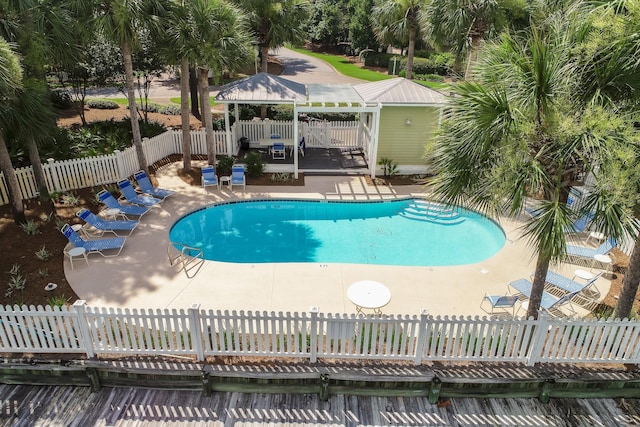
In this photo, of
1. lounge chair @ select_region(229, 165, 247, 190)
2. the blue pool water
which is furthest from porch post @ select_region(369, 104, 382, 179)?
lounge chair @ select_region(229, 165, 247, 190)

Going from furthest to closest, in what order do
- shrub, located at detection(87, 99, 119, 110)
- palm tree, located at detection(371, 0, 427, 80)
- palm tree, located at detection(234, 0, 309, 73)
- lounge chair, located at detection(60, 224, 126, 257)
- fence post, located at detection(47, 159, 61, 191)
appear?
shrub, located at detection(87, 99, 119, 110) < palm tree, located at detection(371, 0, 427, 80) < palm tree, located at detection(234, 0, 309, 73) < fence post, located at detection(47, 159, 61, 191) < lounge chair, located at detection(60, 224, 126, 257)

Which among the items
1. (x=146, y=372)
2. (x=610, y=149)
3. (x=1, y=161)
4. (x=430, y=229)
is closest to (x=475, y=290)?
(x=430, y=229)

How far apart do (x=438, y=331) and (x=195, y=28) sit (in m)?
11.7

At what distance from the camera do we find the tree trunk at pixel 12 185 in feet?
35.4

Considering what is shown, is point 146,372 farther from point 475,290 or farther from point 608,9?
point 608,9

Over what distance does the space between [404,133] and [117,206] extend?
10572mm

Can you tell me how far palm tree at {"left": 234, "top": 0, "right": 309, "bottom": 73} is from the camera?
19344mm

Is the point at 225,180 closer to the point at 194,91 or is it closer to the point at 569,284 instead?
the point at 194,91

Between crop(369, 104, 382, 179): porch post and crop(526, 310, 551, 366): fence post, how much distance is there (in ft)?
33.7

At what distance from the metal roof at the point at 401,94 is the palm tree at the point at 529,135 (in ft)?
30.2

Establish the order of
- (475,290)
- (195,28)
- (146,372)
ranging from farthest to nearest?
(195,28), (475,290), (146,372)

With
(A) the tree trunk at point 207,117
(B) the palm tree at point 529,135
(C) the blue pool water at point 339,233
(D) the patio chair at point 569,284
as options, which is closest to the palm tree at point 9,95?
(C) the blue pool water at point 339,233

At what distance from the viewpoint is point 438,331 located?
6992mm

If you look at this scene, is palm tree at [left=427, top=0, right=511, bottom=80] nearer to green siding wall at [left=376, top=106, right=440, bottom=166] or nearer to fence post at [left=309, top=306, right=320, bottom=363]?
green siding wall at [left=376, top=106, right=440, bottom=166]
